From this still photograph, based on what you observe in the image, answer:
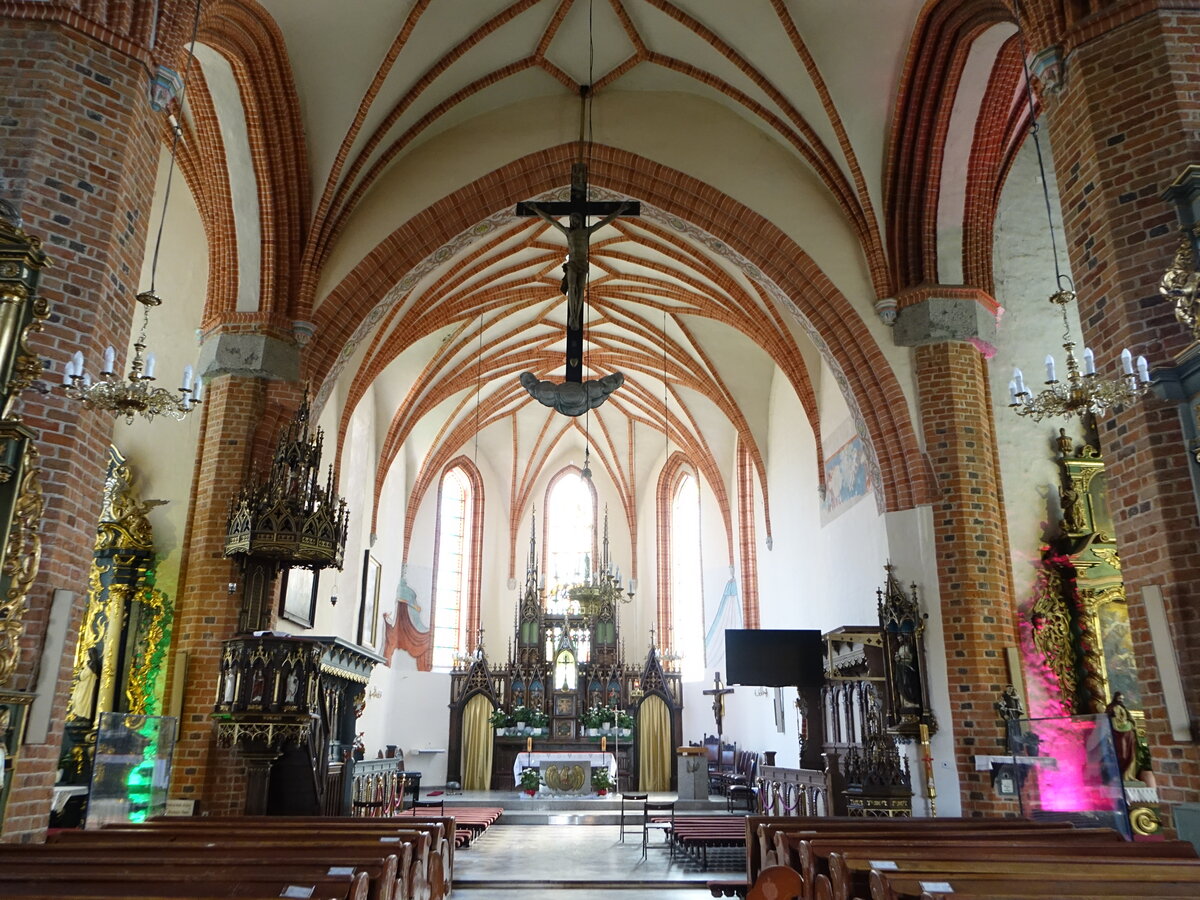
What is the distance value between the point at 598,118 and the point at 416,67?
2.69 metres

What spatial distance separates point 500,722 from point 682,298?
10145mm

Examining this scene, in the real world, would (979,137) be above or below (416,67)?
below

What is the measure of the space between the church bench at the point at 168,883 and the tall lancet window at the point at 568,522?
66.1 ft

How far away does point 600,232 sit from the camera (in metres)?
15.6

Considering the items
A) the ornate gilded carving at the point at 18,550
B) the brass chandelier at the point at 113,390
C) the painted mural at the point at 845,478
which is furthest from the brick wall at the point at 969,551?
the ornate gilded carving at the point at 18,550

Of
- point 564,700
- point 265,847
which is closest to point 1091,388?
point 265,847

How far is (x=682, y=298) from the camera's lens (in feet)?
54.1

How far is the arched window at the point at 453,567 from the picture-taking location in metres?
22.9

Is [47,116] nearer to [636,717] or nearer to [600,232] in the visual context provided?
[600,232]

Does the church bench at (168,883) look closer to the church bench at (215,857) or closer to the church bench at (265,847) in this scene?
the church bench at (215,857)

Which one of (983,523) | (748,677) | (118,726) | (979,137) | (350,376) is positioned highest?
(979,137)

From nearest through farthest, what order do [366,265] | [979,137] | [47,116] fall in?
[47,116], [979,137], [366,265]

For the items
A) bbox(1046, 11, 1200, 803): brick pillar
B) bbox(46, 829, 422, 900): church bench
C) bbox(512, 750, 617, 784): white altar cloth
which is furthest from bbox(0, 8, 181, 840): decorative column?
bbox(512, 750, 617, 784): white altar cloth

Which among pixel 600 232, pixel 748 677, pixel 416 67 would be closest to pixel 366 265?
pixel 416 67
